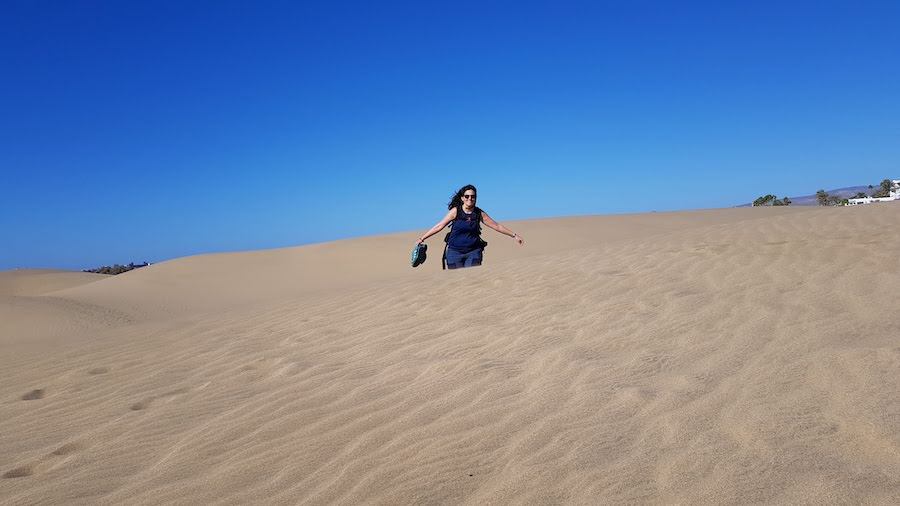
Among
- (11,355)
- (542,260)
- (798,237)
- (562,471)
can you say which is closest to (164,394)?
(562,471)

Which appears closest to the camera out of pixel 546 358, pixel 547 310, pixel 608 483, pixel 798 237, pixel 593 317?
pixel 608 483

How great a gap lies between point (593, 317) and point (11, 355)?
640cm

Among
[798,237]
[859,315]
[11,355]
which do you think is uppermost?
[798,237]

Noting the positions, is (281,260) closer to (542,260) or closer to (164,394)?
(542,260)

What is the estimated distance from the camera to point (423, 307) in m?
6.02

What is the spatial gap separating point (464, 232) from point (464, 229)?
0.07 m

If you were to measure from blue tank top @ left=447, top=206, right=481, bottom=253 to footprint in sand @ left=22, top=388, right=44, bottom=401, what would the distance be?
16.9ft

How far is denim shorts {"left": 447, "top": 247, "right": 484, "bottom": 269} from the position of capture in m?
8.56

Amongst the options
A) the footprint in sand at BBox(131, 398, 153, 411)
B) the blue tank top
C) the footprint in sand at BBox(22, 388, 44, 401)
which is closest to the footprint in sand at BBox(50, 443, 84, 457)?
the footprint in sand at BBox(131, 398, 153, 411)

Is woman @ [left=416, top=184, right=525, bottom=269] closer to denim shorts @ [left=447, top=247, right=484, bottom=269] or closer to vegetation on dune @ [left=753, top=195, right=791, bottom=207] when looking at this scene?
denim shorts @ [left=447, top=247, right=484, bottom=269]

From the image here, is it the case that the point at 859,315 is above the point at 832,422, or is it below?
above

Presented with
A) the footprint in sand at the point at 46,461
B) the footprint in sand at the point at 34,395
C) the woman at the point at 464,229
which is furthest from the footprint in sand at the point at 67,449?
the woman at the point at 464,229

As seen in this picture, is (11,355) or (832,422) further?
(11,355)

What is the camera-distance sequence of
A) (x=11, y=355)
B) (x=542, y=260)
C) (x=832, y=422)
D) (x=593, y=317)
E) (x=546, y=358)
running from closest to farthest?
1. (x=832, y=422)
2. (x=546, y=358)
3. (x=593, y=317)
4. (x=11, y=355)
5. (x=542, y=260)
